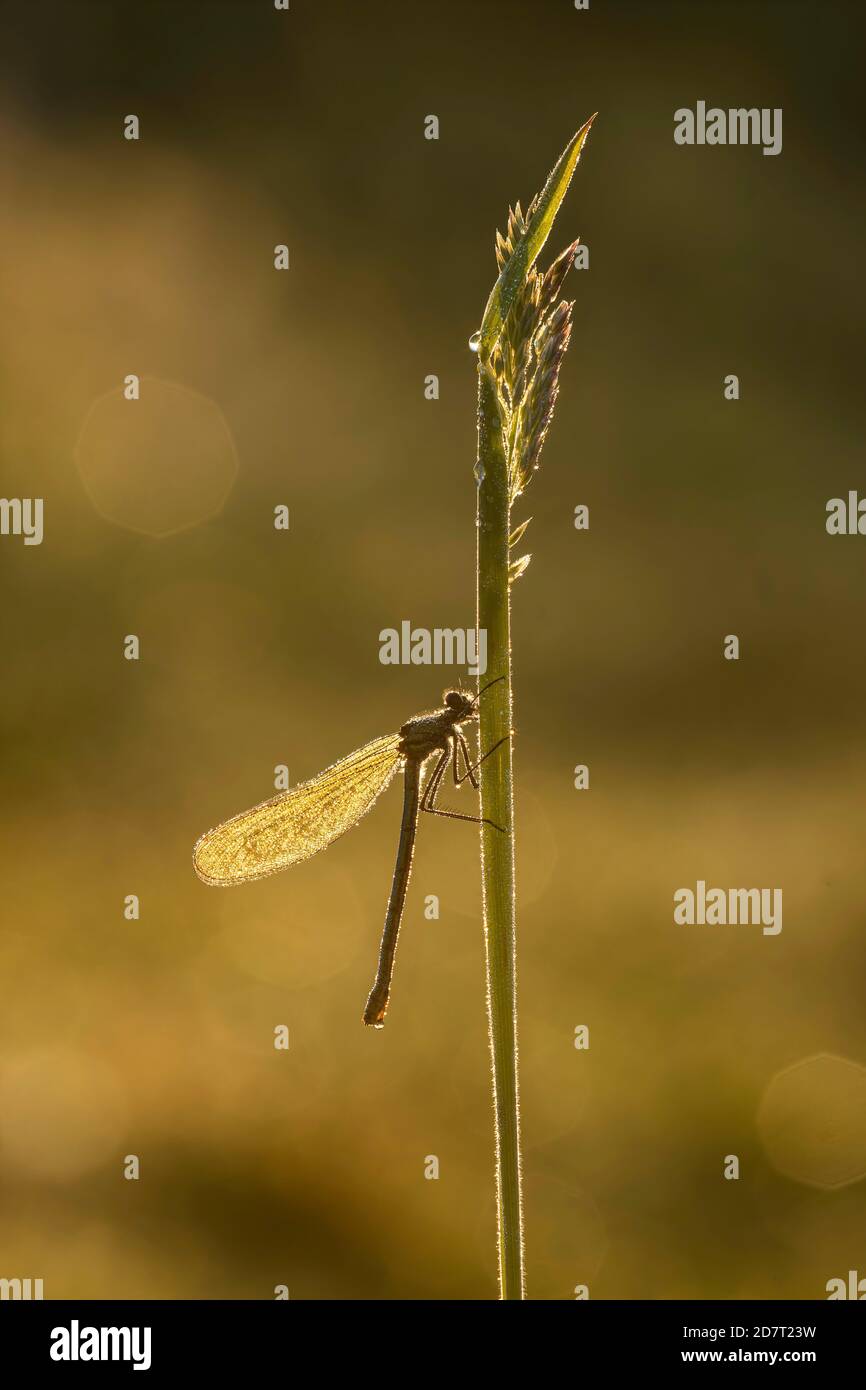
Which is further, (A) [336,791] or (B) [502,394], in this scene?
(A) [336,791]

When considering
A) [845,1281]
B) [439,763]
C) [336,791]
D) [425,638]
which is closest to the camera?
[425,638]

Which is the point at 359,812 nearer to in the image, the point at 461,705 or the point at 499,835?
the point at 461,705

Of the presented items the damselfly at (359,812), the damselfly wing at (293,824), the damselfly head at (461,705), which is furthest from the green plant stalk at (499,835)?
the damselfly wing at (293,824)

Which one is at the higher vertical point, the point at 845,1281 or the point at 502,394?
the point at 502,394

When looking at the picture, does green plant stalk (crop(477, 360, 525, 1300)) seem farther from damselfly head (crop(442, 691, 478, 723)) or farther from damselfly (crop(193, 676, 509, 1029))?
damselfly head (crop(442, 691, 478, 723))

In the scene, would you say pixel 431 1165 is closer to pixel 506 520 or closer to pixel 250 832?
pixel 250 832

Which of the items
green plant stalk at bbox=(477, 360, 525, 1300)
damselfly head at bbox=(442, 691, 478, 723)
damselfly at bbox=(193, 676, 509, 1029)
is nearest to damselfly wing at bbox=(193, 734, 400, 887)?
damselfly at bbox=(193, 676, 509, 1029)
